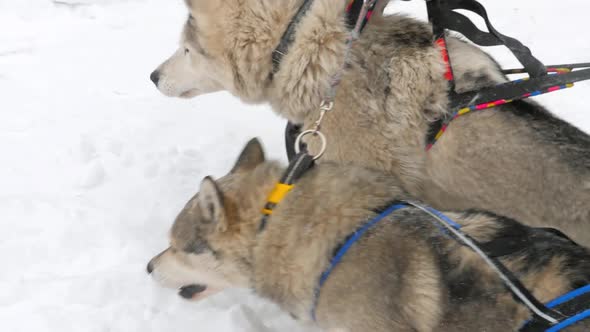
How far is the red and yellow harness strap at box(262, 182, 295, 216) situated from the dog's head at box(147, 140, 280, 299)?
4 cm

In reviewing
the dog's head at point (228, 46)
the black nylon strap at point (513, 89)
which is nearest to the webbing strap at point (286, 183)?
the dog's head at point (228, 46)

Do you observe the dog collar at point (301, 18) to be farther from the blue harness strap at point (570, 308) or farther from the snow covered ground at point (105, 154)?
the blue harness strap at point (570, 308)

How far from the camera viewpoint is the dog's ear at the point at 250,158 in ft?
9.52

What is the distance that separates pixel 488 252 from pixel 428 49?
1400 mm

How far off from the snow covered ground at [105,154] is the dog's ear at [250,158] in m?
1.14

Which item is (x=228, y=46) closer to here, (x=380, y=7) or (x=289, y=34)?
(x=289, y=34)

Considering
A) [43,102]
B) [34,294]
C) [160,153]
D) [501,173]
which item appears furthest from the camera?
[43,102]

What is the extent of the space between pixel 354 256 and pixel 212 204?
77 cm

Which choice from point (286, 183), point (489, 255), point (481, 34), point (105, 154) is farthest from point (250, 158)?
point (105, 154)

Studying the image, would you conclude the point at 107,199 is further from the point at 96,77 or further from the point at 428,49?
the point at 428,49

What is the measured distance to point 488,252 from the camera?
213 cm

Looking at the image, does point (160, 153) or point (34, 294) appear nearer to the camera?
point (34, 294)

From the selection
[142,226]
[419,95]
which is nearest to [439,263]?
[419,95]

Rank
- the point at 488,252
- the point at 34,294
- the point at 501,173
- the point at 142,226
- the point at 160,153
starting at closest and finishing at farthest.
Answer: the point at 488,252 < the point at 501,173 < the point at 34,294 < the point at 142,226 < the point at 160,153
